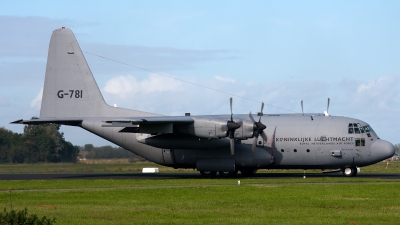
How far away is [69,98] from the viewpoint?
132ft

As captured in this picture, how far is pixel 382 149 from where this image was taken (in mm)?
35781

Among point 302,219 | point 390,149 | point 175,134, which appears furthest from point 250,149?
point 302,219

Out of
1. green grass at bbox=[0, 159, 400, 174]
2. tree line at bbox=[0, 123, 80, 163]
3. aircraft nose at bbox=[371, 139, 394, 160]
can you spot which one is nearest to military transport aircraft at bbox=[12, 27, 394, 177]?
aircraft nose at bbox=[371, 139, 394, 160]

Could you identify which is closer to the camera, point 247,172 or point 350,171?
point 350,171

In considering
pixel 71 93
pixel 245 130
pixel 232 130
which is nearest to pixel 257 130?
pixel 245 130

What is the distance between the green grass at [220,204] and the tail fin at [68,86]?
39.3 ft

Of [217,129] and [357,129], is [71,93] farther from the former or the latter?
[357,129]

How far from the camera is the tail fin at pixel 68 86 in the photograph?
40375mm

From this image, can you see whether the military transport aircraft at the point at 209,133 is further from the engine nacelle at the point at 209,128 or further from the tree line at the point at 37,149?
the tree line at the point at 37,149

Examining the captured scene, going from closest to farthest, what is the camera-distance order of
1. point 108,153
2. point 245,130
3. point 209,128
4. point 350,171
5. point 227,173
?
point 209,128, point 245,130, point 350,171, point 227,173, point 108,153

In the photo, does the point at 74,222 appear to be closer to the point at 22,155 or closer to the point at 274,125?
the point at 274,125

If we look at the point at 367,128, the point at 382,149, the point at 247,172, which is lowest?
the point at 247,172

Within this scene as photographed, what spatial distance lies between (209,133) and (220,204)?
14.5m

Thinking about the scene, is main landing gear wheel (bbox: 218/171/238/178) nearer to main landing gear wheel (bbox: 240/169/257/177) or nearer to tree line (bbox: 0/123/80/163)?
main landing gear wheel (bbox: 240/169/257/177)
